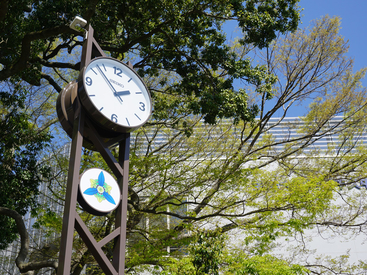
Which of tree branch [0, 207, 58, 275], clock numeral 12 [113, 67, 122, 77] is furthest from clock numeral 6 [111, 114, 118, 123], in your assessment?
tree branch [0, 207, 58, 275]

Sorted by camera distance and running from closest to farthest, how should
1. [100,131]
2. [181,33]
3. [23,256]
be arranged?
[100,131], [23,256], [181,33]

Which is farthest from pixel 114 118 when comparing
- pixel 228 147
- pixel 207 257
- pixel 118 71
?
pixel 228 147

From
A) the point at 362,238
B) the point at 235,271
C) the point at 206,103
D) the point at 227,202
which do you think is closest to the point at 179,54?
the point at 206,103

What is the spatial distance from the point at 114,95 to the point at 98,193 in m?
1.15

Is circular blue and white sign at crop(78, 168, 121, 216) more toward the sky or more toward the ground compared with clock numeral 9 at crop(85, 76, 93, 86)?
more toward the ground

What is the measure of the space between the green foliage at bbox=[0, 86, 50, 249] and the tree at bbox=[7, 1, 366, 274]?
1.43 metres

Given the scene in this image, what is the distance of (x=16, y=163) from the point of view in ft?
28.3

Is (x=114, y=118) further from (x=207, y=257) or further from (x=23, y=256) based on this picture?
(x=23, y=256)

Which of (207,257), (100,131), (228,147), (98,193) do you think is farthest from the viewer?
(228,147)

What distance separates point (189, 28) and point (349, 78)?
6.00m

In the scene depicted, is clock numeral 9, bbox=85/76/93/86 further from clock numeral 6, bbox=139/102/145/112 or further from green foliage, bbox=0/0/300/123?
green foliage, bbox=0/0/300/123

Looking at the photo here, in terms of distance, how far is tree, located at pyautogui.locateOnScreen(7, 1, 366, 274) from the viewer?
26.6ft

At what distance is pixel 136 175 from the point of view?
9.74 m

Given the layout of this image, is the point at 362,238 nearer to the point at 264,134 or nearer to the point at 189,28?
the point at 264,134
